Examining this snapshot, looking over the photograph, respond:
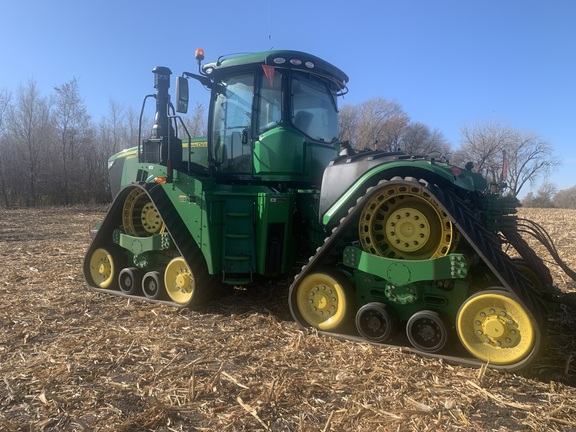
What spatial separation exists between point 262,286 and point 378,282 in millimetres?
2533

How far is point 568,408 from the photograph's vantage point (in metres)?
2.96

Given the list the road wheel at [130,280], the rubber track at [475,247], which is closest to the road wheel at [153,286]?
the road wheel at [130,280]

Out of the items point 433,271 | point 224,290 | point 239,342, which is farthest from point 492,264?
point 224,290

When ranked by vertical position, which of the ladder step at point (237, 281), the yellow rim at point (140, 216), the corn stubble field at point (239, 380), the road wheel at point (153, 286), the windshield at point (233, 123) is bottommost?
the corn stubble field at point (239, 380)

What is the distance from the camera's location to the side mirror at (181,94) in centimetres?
525

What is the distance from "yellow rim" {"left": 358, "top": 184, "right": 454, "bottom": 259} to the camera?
3822 millimetres

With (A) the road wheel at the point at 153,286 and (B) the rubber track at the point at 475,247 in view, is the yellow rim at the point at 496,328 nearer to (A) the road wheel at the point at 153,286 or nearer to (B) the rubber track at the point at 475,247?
(B) the rubber track at the point at 475,247

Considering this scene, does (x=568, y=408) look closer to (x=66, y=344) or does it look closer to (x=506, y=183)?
(x=506, y=183)

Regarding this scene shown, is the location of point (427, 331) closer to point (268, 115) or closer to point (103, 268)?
point (268, 115)

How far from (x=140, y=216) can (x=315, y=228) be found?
2.49m

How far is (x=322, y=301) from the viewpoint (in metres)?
4.46

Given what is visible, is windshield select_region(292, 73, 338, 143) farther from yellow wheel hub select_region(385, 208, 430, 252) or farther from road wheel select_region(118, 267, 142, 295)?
road wheel select_region(118, 267, 142, 295)

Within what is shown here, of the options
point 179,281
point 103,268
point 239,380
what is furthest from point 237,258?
point 103,268

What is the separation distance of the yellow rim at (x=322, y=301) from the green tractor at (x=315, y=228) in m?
0.01
